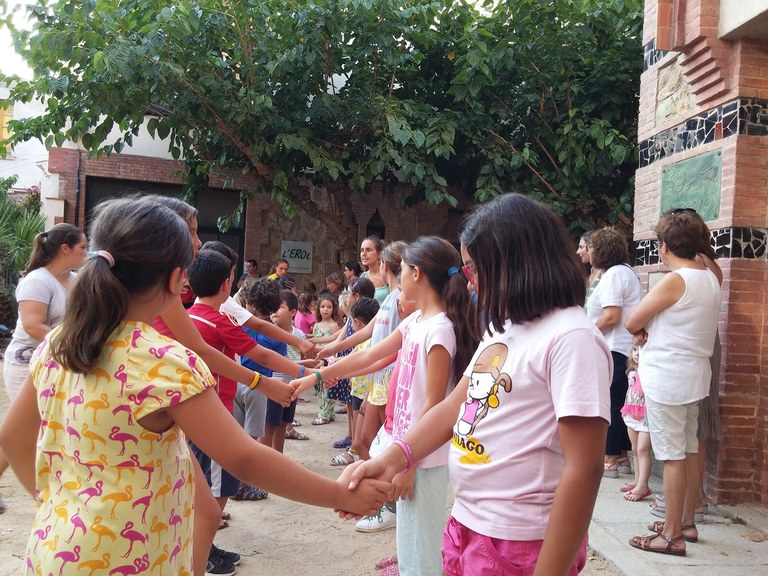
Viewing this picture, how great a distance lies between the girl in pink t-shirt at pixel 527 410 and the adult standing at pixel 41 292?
3393 mm

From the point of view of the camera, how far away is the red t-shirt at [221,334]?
3975 mm

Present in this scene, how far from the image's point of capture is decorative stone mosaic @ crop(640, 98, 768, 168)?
203 inches

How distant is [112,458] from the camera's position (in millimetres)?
1762

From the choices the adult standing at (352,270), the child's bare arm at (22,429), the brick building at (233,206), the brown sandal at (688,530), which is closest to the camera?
the child's bare arm at (22,429)

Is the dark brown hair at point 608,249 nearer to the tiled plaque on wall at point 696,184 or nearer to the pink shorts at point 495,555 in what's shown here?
the tiled plaque on wall at point 696,184

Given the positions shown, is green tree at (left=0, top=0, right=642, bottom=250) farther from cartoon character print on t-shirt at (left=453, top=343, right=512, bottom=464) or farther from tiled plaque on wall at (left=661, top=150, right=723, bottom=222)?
cartoon character print on t-shirt at (left=453, top=343, right=512, bottom=464)

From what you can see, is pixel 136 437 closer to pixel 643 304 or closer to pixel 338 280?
pixel 643 304

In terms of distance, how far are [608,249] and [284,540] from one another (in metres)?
3.41

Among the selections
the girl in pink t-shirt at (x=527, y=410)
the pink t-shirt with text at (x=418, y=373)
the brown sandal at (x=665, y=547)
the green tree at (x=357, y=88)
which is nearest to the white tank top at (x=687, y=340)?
the brown sandal at (x=665, y=547)

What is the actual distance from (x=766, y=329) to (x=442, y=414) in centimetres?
370

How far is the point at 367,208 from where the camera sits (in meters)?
15.5

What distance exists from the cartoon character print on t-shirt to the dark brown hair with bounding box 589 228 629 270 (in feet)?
13.6

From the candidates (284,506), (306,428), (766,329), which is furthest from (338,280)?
(766,329)

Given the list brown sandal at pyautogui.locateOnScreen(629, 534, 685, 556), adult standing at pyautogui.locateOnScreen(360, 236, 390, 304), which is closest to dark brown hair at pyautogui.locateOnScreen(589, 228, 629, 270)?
adult standing at pyautogui.locateOnScreen(360, 236, 390, 304)
